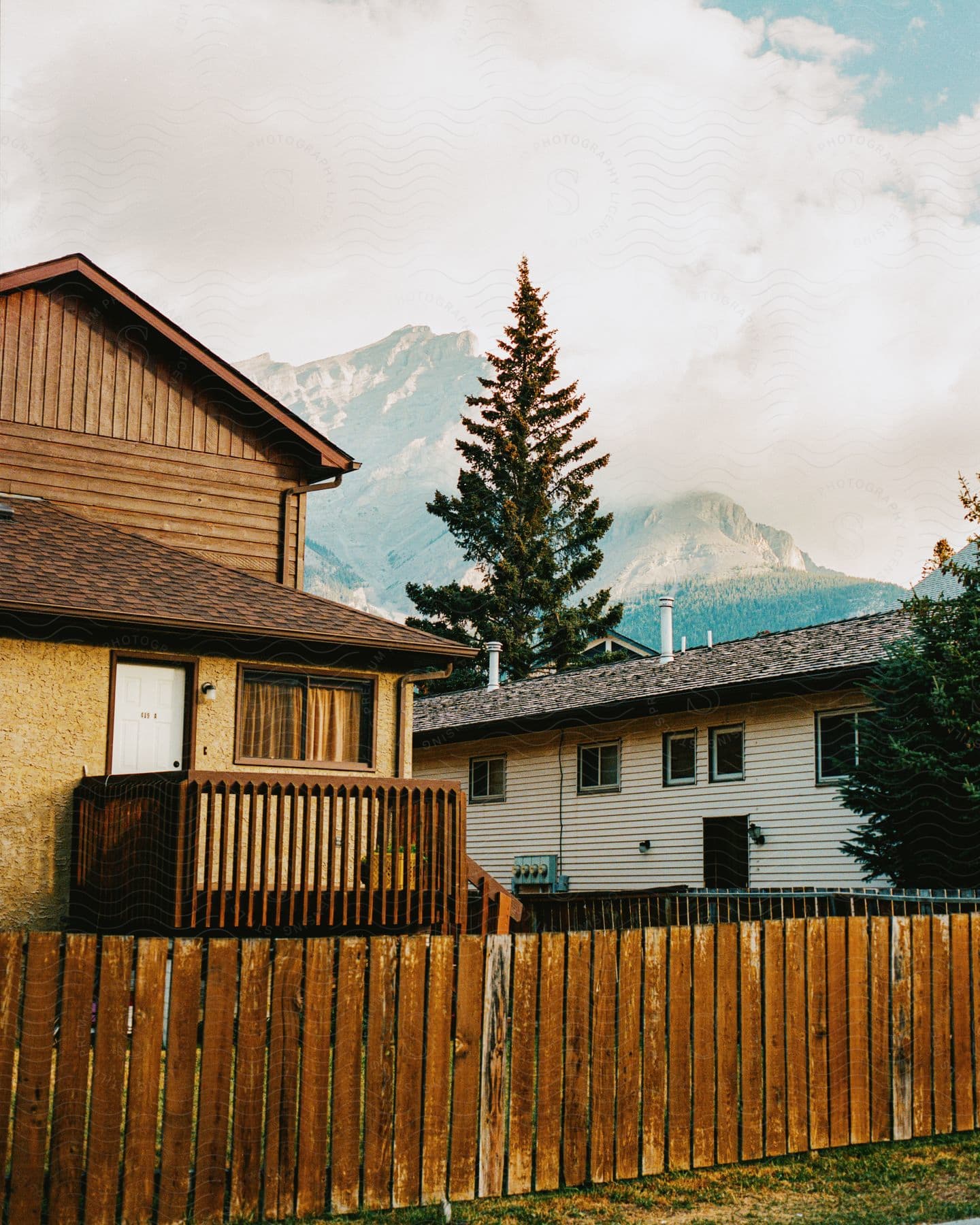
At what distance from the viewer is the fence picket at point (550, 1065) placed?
654 cm

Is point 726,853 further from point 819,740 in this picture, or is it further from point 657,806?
point 819,740

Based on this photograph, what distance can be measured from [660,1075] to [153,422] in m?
13.0

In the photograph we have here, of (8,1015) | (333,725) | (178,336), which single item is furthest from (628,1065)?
(178,336)

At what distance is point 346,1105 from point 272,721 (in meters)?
9.48

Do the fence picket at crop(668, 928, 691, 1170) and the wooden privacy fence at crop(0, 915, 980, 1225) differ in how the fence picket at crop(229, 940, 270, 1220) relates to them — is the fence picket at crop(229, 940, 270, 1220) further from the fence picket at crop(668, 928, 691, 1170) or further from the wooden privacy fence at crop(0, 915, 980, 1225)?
the fence picket at crop(668, 928, 691, 1170)

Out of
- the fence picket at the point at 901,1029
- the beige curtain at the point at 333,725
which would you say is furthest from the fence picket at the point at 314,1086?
the beige curtain at the point at 333,725

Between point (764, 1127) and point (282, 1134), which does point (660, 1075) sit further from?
point (282, 1134)

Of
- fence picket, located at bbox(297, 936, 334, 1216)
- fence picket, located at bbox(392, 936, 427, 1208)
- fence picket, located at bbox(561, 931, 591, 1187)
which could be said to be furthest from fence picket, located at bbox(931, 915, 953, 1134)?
fence picket, located at bbox(297, 936, 334, 1216)

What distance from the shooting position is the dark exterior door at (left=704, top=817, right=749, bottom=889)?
22.5 meters

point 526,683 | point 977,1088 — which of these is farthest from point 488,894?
point 526,683

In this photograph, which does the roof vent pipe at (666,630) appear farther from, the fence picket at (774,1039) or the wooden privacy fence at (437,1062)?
the fence picket at (774,1039)

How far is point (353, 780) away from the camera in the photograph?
44.6ft

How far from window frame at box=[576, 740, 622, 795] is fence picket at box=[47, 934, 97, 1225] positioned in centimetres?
2025

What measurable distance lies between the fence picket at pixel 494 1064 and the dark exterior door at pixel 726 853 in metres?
16.4
